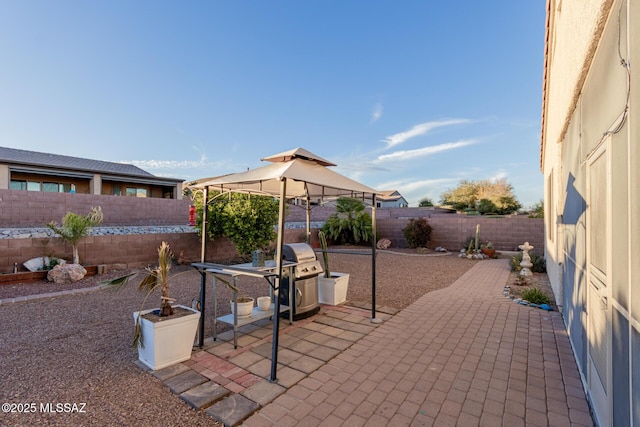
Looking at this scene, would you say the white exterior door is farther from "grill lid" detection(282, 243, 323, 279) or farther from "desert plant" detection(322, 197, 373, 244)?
"desert plant" detection(322, 197, 373, 244)

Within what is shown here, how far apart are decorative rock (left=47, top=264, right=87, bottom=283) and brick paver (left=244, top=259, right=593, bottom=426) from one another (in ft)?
19.0

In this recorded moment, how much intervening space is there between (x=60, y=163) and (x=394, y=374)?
75.0 ft

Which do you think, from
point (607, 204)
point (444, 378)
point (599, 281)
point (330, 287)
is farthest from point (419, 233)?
point (607, 204)

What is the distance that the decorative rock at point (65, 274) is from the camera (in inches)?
248

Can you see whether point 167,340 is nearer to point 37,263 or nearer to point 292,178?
point 292,178

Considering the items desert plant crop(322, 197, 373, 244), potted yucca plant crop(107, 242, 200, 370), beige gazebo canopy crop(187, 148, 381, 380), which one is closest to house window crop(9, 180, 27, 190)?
desert plant crop(322, 197, 373, 244)

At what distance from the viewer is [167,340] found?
288cm

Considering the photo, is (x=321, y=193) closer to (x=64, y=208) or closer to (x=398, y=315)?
(x=398, y=315)

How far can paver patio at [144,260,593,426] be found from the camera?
2.22 meters

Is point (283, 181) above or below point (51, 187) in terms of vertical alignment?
below

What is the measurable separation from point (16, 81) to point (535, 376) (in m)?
15.3

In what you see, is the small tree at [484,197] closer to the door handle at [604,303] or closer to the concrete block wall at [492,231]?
the concrete block wall at [492,231]

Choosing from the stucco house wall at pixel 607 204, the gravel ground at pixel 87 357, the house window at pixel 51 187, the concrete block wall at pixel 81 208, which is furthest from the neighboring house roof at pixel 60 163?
the stucco house wall at pixel 607 204

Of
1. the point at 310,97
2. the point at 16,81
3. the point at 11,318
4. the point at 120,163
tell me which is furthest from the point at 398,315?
the point at 120,163
